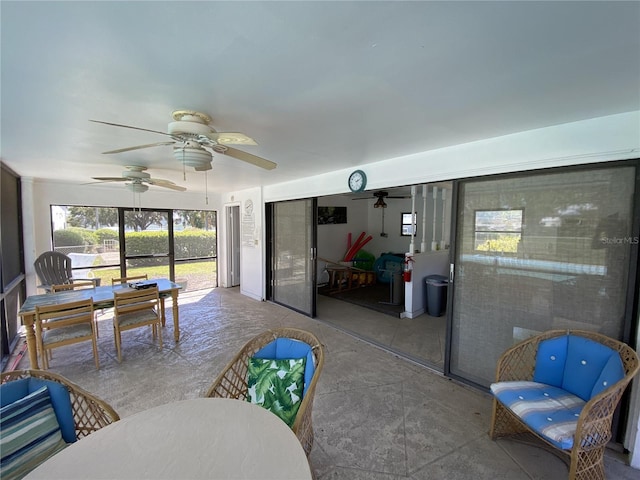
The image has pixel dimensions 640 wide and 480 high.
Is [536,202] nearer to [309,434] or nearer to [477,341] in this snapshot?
[477,341]

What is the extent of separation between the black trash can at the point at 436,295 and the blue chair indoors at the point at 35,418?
14.6ft

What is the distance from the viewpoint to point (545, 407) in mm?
1762

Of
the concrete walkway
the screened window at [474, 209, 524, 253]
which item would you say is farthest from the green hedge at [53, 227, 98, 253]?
the screened window at [474, 209, 524, 253]

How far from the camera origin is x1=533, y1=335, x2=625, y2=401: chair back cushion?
5.74 feet

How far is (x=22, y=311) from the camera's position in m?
2.81

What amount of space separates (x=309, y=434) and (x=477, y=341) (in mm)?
1933

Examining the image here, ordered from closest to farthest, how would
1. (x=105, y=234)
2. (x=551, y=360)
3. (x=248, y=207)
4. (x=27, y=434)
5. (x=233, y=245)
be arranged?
(x=27, y=434) → (x=551, y=360) → (x=105, y=234) → (x=248, y=207) → (x=233, y=245)

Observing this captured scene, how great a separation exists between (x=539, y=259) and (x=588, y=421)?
118 centimetres

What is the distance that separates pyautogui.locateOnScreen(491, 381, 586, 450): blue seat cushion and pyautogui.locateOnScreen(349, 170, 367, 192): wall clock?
2.53 metres

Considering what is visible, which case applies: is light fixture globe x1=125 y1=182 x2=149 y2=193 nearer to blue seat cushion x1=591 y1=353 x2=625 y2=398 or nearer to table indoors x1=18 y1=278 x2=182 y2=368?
table indoors x1=18 y1=278 x2=182 y2=368

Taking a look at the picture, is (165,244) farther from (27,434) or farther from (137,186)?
(27,434)

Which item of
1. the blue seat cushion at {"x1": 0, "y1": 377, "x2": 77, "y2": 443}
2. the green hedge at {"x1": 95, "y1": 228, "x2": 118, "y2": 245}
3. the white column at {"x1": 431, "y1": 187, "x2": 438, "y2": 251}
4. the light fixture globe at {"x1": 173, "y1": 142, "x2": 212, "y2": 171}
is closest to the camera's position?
the blue seat cushion at {"x1": 0, "y1": 377, "x2": 77, "y2": 443}

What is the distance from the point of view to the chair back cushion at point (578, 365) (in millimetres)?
1750

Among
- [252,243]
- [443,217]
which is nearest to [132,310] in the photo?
[252,243]
